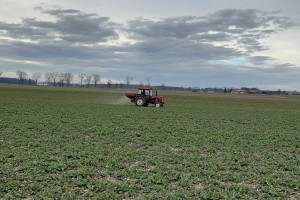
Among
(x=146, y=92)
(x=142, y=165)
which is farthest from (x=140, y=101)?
(x=142, y=165)

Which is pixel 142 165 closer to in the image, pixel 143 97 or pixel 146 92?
pixel 143 97

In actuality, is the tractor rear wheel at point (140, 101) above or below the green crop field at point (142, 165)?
above

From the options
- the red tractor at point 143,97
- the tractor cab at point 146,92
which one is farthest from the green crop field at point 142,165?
the tractor cab at point 146,92

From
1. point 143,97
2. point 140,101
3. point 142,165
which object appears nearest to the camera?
point 142,165

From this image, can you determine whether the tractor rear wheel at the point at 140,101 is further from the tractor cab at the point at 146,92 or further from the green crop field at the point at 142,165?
the green crop field at the point at 142,165

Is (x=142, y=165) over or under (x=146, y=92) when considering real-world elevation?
under

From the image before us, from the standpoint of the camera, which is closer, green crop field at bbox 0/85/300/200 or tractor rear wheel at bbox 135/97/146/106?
green crop field at bbox 0/85/300/200

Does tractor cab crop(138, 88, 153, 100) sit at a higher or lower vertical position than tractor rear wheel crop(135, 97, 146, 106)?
higher

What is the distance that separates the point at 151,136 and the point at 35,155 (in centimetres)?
753

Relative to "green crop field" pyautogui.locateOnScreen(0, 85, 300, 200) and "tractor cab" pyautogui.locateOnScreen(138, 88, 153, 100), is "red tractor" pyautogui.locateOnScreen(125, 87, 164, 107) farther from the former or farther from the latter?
"green crop field" pyautogui.locateOnScreen(0, 85, 300, 200)

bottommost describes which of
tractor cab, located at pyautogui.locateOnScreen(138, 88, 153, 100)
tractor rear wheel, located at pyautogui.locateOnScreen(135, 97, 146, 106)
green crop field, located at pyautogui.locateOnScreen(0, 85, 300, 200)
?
green crop field, located at pyautogui.locateOnScreen(0, 85, 300, 200)

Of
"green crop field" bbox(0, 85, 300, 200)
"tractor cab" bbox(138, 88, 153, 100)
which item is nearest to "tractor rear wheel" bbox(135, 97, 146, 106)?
"tractor cab" bbox(138, 88, 153, 100)

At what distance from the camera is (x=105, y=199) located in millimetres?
7566

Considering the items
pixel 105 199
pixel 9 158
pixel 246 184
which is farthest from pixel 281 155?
pixel 9 158
